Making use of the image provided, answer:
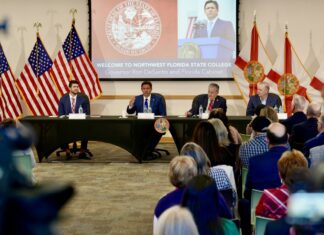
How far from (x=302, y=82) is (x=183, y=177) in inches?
297

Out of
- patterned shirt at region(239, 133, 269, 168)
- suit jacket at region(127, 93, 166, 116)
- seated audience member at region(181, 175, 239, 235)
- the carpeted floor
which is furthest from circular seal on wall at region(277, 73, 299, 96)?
seated audience member at region(181, 175, 239, 235)

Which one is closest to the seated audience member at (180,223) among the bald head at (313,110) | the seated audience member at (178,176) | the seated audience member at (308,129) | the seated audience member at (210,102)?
the seated audience member at (178,176)

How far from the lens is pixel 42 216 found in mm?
344

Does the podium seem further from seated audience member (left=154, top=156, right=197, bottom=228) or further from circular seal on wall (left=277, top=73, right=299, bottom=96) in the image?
seated audience member (left=154, top=156, right=197, bottom=228)

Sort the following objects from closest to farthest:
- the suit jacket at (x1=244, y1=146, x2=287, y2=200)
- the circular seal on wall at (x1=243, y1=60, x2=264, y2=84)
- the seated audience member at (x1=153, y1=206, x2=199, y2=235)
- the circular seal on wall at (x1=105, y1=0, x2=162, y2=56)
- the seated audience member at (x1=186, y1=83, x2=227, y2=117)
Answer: the seated audience member at (x1=153, y1=206, x2=199, y2=235) < the suit jacket at (x1=244, y1=146, x2=287, y2=200) < the seated audience member at (x1=186, y1=83, x2=227, y2=117) < the circular seal on wall at (x1=243, y1=60, x2=264, y2=84) < the circular seal on wall at (x1=105, y1=0, x2=162, y2=56)

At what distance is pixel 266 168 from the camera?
3.63m

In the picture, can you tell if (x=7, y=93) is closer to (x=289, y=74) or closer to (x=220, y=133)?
(x=289, y=74)

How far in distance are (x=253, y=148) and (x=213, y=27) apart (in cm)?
587

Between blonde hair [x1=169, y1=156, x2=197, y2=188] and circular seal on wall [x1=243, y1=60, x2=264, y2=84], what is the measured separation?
722 cm

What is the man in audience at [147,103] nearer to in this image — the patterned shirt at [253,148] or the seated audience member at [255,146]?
the seated audience member at [255,146]

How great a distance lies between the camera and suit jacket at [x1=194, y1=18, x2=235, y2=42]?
983 cm

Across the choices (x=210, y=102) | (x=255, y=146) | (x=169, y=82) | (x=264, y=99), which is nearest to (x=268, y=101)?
(x=264, y=99)

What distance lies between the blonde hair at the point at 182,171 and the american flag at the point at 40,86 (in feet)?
24.2

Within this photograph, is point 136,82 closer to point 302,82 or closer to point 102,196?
point 302,82
